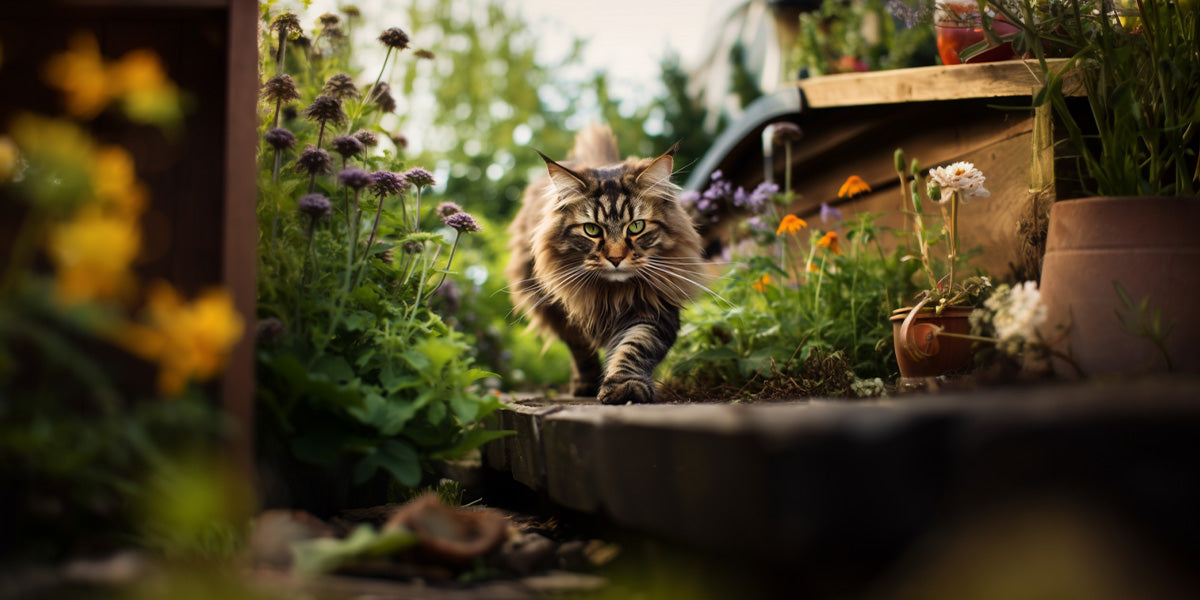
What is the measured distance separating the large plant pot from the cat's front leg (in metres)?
1.20

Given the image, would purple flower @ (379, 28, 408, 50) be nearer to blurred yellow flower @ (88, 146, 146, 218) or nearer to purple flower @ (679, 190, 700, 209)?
blurred yellow flower @ (88, 146, 146, 218)

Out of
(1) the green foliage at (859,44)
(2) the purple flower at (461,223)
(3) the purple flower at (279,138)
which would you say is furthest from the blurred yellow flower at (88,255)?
(1) the green foliage at (859,44)

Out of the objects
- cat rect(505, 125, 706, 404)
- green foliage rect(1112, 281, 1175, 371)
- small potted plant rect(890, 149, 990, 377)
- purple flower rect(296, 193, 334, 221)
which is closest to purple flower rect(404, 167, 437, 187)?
purple flower rect(296, 193, 334, 221)

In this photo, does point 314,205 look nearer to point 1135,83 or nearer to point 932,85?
point 1135,83

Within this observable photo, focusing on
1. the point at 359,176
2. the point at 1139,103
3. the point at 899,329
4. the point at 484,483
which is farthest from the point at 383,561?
the point at 1139,103

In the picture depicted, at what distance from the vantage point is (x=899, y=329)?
2475 mm

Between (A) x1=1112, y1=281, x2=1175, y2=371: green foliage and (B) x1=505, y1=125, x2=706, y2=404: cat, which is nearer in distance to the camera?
(A) x1=1112, y1=281, x2=1175, y2=371: green foliage

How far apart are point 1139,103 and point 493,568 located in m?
2.07

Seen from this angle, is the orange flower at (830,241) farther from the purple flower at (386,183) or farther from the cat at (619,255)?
the purple flower at (386,183)

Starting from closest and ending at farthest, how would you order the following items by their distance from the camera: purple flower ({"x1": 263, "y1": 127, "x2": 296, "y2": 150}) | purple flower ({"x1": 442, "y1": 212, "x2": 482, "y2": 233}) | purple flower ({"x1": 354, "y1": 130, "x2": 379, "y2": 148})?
→ purple flower ({"x1": 263, "y1": 127, "x2": 296, "y2": 150}) → purple flower ({"x1": 354, "y1": 130, "x2": 379, "y2": 148}) → purple flower ({"x1": 442, "y1": 212, "x2": 482, "y2": 233})

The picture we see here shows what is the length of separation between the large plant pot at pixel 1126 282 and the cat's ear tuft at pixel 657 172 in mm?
1516

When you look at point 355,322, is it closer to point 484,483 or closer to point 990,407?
point 484,483

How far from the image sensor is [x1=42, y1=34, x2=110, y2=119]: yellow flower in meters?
1.35

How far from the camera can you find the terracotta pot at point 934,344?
7.72ft
